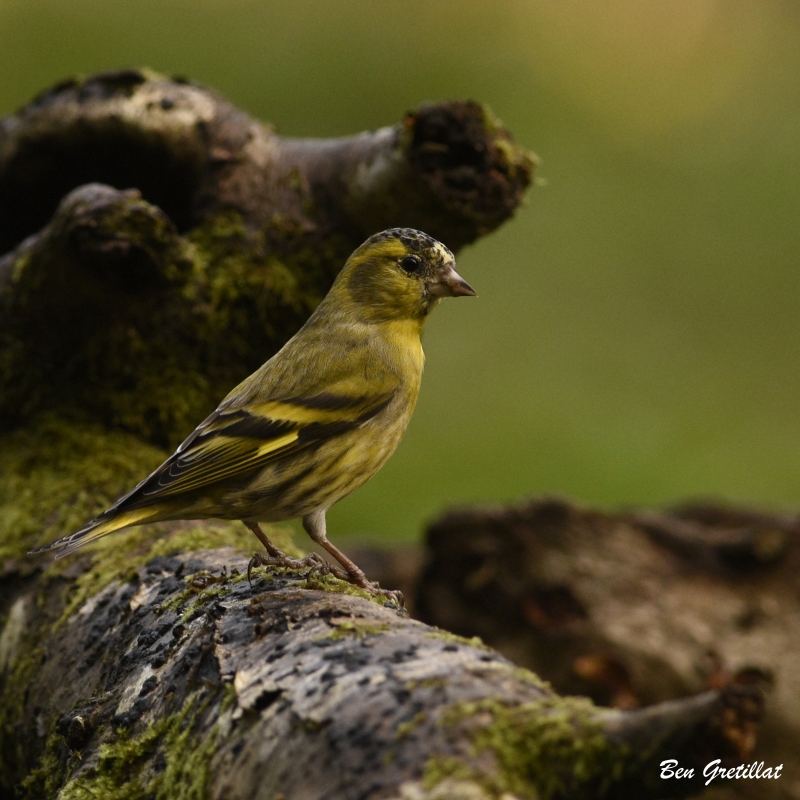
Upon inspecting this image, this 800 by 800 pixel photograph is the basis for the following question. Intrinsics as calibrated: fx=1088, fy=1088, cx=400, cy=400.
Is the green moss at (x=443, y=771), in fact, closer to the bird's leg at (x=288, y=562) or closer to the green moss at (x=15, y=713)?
the bird's leg at (x=288, y=562)

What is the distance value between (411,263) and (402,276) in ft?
0.19

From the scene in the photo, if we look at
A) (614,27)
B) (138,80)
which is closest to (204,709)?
(138,80)

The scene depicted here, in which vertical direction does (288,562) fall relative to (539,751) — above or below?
above

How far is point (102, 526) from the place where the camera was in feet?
9.84

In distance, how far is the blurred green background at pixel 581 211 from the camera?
28.0ft

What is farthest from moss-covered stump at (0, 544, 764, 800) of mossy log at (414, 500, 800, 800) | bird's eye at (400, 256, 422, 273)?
mossy log at (414, 500, 800, 800)

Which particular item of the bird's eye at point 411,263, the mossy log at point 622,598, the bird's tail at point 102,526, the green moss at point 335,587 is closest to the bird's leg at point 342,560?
the green moss at point 335,587

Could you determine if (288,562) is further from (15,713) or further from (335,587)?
(15,713)

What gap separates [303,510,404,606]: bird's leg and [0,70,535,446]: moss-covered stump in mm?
1138

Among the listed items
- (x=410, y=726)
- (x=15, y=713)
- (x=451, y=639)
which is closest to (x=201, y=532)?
(x=15, y=713)

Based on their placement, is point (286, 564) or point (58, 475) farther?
point (58, 475)

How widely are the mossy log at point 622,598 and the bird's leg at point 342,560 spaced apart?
1.43 meters

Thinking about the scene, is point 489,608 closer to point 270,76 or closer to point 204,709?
point 204,709

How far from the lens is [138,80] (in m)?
4.64
